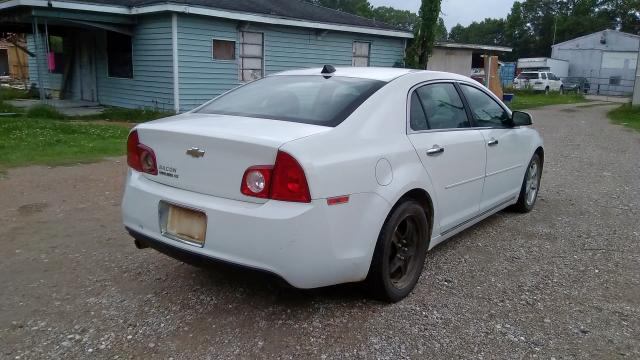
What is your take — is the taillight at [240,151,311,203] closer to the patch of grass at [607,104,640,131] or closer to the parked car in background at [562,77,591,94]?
the patch of grass at [607,104,640,131]

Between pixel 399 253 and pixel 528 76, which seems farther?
pixel 528 76

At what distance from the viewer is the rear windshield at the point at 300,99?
3.38 m

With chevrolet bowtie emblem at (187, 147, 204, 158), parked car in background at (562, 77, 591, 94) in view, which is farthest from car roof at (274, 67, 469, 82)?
parked car in background at (562, 77, 591, 94)

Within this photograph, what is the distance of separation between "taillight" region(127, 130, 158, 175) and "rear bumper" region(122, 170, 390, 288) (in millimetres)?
234

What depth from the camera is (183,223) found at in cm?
316

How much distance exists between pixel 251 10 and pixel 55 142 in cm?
738

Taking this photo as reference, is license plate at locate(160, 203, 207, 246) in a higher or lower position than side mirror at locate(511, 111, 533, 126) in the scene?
lower

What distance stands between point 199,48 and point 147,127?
37.7 ft

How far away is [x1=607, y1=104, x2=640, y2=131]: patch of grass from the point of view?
17.0 metres

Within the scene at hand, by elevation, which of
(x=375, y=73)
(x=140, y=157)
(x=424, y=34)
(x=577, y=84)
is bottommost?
(x=140, y=157)

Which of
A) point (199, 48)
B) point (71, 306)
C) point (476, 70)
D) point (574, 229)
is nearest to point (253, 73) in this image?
point (199, 48)

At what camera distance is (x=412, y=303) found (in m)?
3.55

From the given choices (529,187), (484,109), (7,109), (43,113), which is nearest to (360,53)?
(43,113)

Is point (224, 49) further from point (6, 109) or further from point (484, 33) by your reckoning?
point (484, 33)
